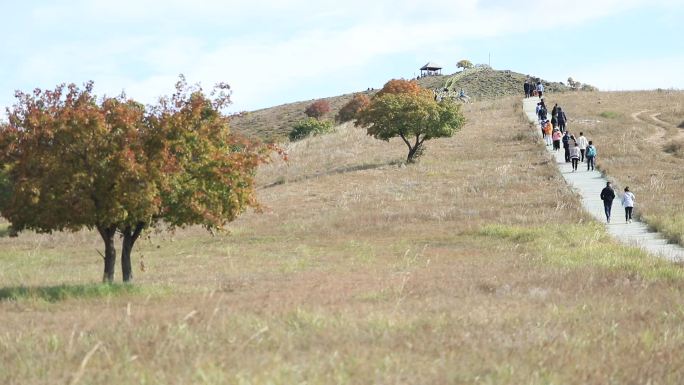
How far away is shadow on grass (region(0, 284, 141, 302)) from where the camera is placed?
1539cm

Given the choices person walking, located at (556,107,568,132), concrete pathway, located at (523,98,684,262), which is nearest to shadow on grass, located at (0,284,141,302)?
concrete pathway, located at (523,98,684,262)

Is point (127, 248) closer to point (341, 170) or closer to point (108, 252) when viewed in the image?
point (108, 252)

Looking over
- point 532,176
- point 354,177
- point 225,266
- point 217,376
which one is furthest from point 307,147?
point 217,376

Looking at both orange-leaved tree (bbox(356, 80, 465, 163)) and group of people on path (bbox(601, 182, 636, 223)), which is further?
orange-leaved tree (bbox(356, 80, 465, 163))

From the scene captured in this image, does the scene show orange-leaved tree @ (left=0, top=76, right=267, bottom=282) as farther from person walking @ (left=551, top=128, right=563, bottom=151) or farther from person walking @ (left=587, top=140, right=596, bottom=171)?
person walking @ (left=551, top=128, right=563, bottom=151)

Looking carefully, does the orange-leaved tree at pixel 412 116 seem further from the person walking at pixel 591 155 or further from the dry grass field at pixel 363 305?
the dry grass field at pixel 363 305

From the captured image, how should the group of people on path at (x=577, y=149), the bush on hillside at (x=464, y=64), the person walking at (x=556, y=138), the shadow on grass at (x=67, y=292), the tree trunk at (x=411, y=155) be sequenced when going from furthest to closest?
1. the bush on hillside at (x=464, y=64)
2. the tree trunk at (x=411, y=155)
3. the person walking at (x=556, y=138)
4. the group of people on path at (x=577, y=149)
5. the shadow on grass at (x=67, y=292)

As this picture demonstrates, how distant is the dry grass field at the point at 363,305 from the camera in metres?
7.57

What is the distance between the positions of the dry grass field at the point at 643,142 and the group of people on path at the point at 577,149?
74cm

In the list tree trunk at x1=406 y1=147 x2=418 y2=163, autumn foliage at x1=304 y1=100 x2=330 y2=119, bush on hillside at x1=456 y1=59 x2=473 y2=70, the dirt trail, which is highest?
bush on hillside at x1=456 y1=59 x2=473 y2=70

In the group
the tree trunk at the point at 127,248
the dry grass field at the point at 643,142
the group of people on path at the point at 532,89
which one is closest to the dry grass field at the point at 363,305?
the tree trunk at the point at 127,248

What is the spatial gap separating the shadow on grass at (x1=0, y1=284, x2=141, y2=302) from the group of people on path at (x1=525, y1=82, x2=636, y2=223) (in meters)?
18.9

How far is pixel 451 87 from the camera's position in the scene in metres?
130

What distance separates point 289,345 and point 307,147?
61.7 metres
